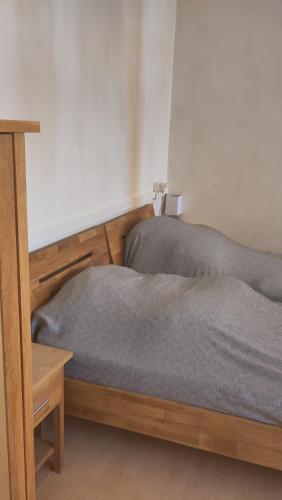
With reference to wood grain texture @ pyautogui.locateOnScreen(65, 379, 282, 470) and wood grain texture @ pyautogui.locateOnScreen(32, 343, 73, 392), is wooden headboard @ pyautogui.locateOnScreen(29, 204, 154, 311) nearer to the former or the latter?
wood grain texture @ pyautogui.locateOnScreen(32, 343, 73, 392)

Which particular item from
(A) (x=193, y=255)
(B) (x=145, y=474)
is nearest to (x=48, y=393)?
(B) (x=145, y=474)

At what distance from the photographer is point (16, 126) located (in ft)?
3.16

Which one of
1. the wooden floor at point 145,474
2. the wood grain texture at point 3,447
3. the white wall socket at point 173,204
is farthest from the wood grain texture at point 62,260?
the white wall socket at point 173,204

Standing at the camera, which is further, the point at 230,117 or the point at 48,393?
the point at 230,117

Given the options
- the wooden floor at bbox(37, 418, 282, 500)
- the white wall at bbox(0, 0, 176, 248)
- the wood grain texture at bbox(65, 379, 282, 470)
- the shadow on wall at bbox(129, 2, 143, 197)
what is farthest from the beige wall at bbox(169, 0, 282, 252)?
the wood grain texture at bbox(65, 379, 282, 470)

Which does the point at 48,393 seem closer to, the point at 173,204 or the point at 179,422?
the point at 179,422

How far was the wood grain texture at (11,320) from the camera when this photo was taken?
0.98 meters

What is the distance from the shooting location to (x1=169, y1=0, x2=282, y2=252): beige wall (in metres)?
3.30

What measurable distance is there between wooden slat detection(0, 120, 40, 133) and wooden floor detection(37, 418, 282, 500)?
4.49ft

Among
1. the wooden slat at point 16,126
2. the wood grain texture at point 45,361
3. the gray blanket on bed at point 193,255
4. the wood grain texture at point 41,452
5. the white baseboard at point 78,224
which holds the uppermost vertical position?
the wooden slat at point 16,126

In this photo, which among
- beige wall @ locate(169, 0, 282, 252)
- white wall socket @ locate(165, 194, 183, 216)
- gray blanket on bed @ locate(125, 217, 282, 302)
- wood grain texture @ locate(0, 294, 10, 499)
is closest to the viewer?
wood grain texture @ locate(0, 294, 10, 499)

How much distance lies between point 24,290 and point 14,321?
8 cm

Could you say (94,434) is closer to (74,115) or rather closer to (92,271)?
(92,271)

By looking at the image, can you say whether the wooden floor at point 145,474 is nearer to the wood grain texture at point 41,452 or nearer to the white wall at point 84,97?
the wood grain texture at point 41,452
